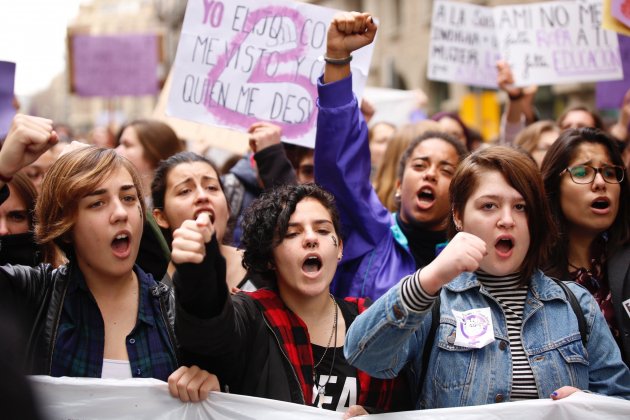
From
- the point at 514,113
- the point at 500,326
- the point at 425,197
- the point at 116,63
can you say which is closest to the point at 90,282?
the point at 500,326

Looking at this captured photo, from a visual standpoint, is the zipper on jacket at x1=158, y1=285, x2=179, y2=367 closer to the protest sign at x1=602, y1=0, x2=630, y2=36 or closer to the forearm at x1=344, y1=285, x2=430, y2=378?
the forearm at x1=344, y1=285, x2=430, y2=378

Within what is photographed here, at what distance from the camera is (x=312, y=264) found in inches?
112

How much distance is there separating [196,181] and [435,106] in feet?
64.7

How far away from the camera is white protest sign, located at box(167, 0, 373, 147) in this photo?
4363 millimetres

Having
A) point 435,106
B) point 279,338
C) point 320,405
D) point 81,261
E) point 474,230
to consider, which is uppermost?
point 435,106

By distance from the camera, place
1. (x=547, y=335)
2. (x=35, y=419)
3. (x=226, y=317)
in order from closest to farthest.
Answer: (x=35, y=419) < (x=226, y=317) < (x=547, y=335)

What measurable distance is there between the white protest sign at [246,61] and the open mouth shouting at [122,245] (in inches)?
68.0

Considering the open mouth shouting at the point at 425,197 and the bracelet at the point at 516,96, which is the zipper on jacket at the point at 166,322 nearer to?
the open mouth shouting at the point at 425,197

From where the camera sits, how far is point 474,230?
8.80 feet

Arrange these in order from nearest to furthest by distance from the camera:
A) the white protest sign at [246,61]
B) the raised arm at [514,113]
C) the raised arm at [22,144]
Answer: the raised arm at [22,144] → the white protest sign at [246,61] → the raised arm at [514,113]

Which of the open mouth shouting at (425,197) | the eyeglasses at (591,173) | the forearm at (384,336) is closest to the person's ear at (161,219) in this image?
the open mouth shouting at (425,197)

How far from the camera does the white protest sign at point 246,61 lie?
172 inches

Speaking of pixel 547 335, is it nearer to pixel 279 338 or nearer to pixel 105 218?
pixel 279 338

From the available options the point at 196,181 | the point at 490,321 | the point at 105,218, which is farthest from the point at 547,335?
the point at 196,181
